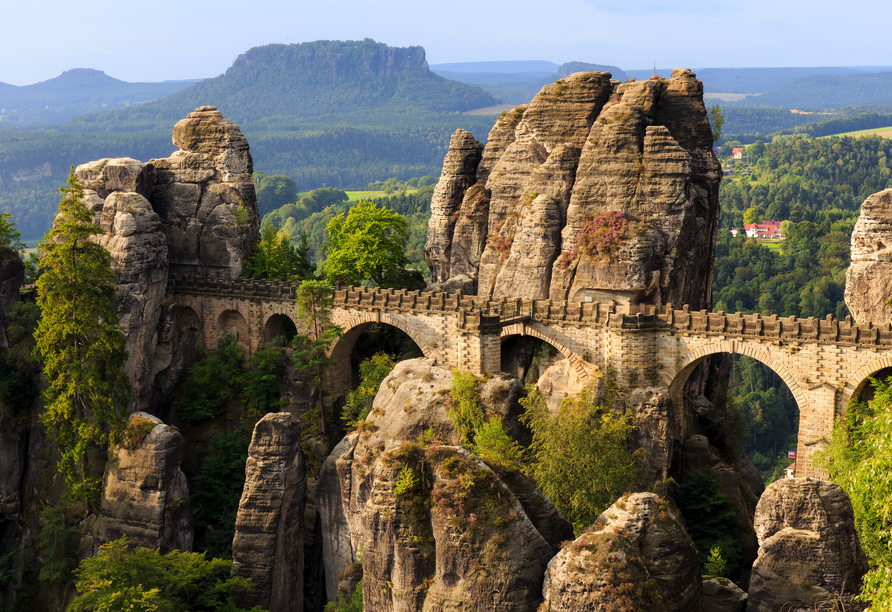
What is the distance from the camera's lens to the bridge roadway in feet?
144

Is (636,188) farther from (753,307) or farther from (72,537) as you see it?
(753,307)

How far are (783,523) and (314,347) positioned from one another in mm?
32557

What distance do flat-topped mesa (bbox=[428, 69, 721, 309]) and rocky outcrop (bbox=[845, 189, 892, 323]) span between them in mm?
8188

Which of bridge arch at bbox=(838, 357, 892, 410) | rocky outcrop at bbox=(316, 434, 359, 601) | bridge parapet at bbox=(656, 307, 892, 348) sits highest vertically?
bridge parapet at bbox=(656, 307, 892, 348)

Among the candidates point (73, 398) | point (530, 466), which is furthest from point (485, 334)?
point (73, 398)

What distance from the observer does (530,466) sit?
42656 millimetres

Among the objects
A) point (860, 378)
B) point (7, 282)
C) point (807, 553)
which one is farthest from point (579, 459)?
point (7, 282)

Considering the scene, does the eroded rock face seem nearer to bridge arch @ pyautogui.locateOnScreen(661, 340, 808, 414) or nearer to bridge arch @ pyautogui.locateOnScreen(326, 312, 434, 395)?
bridge arch @ pyautogui.locateOnScreen(326, 312, 434, 395)

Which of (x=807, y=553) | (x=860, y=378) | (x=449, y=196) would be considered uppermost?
(x=449, y=196)

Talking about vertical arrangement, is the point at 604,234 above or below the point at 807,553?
above

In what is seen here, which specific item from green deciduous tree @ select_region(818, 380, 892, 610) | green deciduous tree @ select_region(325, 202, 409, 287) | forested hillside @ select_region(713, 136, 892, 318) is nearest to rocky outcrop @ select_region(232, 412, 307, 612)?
green deciduous tree @ select_region(325, 202, 409, 287)

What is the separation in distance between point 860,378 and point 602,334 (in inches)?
449

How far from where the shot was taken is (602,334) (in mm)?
48281

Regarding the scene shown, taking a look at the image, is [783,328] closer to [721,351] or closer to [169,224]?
[721,351]
